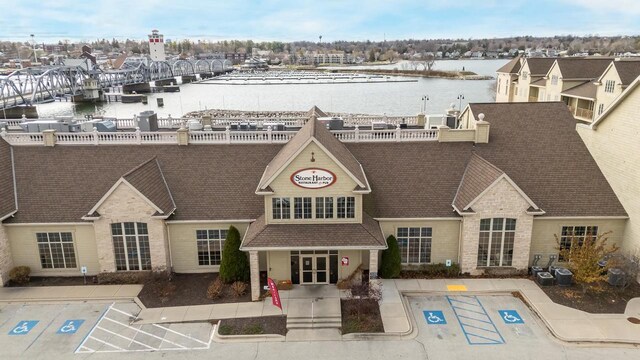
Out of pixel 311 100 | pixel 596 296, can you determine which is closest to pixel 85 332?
pixel 596 296

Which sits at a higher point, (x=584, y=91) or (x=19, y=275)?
(x=584, y=91)

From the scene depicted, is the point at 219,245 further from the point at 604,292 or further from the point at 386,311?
the point at 604,292

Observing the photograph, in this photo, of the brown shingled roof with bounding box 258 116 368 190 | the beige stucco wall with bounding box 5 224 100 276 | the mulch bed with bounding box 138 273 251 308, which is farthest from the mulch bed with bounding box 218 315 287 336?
the beige stucco wall with bounding box 5 224 100 276

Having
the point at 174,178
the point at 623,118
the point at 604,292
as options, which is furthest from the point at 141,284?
the point at 623,118

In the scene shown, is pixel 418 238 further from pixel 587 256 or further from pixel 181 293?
pixel 181 293

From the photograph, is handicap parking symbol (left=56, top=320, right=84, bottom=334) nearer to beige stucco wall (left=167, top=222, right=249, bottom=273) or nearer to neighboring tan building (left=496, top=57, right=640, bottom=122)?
beige stucco wall (left=167, top=222, right=249, bottom=273)

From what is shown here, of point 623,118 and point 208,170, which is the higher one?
point 623,118
